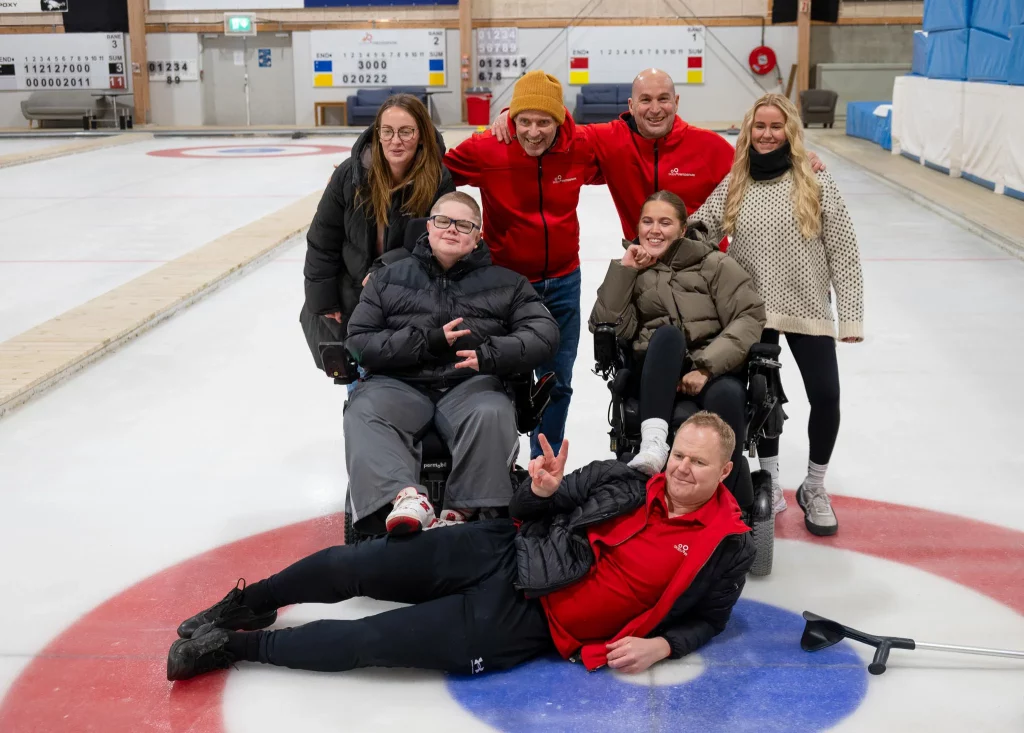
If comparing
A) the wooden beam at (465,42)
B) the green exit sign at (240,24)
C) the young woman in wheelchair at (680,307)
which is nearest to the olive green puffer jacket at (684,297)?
the young woman in wheelchair at (680,307)

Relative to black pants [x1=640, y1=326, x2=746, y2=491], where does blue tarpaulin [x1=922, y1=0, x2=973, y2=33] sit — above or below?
above

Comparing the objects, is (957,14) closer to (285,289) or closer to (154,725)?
(285,289)

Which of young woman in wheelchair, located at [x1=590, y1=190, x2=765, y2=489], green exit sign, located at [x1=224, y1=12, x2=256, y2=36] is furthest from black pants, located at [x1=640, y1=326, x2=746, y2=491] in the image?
green exit sign, located at [x1=224, y1=12, x2=256, y2=36]

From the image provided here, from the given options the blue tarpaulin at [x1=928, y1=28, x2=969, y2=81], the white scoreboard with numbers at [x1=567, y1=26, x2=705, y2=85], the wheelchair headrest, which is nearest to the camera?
the wheelchair headrest

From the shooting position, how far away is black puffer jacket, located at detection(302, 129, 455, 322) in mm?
3461

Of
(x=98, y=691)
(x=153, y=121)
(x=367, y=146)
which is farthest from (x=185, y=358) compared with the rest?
(x=153, y=121)

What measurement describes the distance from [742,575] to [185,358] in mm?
3612

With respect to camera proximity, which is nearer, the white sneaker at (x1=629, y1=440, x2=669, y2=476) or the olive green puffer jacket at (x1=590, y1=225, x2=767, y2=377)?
the white sneaker at (x1=629, y1=440, x2=669, y2=476)

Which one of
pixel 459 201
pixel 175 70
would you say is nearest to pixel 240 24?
pixel 175 70

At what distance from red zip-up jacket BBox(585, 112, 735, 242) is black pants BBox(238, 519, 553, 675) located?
59.6 inches

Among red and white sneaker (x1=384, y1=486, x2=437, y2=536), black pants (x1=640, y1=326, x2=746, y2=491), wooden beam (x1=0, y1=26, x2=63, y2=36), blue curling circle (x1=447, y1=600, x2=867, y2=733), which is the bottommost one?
blue curling circle (x1=447, y1=600, x2=867, y2=733)

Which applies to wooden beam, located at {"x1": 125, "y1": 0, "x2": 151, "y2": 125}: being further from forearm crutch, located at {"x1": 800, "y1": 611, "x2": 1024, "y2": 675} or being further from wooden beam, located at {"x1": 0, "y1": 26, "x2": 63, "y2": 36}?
forearm crutch, located at {"x1": 800, "y1": 611, "x2": 1024, "y2": 675}

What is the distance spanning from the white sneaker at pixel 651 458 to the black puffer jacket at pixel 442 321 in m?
0.49

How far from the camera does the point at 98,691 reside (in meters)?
2.57
